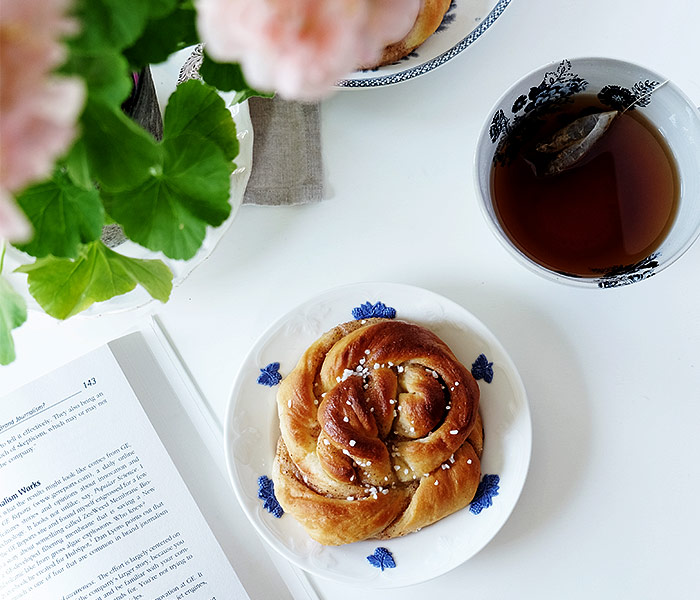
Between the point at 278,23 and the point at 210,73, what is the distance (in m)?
0.18

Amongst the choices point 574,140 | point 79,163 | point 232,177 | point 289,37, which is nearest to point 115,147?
point 79,163

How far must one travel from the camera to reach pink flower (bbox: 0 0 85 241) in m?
0.23

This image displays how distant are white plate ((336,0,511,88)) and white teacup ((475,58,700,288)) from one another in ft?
0.37

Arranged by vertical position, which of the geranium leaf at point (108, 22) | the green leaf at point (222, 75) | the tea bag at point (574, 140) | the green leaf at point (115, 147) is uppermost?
the green leaf at point (222, 75)

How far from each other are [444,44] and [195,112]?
0.38m

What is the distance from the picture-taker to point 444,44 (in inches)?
29.0

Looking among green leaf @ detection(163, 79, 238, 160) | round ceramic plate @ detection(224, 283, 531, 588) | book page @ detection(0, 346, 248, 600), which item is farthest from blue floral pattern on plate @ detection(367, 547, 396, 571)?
green leaf @ detection(163, 79, 238, 160)

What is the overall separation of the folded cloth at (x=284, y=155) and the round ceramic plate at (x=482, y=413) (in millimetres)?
120

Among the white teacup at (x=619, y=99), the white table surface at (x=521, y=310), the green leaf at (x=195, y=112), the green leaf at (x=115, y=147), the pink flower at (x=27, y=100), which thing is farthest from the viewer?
the white table surface at (x=521, y=310)

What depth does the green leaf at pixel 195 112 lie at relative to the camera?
441 mm

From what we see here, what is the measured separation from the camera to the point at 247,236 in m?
0.79

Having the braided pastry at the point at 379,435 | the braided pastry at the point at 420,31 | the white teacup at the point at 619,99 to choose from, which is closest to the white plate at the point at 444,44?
the braided pastry at the point at 420,31

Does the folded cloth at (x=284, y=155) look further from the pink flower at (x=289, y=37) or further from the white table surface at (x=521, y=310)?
the pink flower at (x=289, y=37)

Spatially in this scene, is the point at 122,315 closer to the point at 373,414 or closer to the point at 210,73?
the point at 373,414
